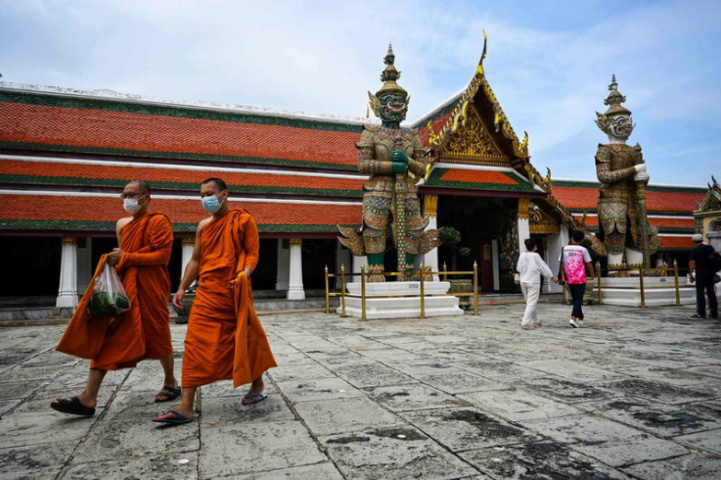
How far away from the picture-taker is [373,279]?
10664 mm

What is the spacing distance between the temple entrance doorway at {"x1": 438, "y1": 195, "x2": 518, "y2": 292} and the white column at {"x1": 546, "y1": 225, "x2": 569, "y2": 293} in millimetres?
1454

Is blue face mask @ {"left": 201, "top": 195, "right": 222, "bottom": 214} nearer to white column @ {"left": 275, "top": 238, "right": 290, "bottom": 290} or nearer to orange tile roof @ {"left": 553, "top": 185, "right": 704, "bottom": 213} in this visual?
white column @ {"left": 275, "top": 238, "right": 290, "bottom": 290}

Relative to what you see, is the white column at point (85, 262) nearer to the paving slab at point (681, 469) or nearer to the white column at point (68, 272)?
the white column at point (68, 272)

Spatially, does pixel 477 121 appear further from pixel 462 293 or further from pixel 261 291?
pixel 261 291

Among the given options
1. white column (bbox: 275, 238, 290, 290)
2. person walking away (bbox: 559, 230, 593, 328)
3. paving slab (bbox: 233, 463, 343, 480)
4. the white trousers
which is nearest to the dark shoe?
paving slab (bbox: 233, 463, 343, 480)

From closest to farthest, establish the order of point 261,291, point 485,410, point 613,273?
point 485,410, point 613,273, point 261,291

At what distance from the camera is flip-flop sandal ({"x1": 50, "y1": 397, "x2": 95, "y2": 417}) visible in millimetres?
3031

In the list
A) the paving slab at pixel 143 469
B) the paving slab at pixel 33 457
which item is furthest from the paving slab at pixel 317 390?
the paving slab at pixel 33 457

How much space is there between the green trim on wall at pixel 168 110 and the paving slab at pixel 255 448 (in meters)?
16.1

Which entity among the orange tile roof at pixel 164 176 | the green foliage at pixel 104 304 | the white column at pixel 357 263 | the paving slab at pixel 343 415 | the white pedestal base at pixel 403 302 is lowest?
the paving slab at pixel 343 415

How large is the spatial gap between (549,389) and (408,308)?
691 cm

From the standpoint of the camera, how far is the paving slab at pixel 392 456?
214 cm

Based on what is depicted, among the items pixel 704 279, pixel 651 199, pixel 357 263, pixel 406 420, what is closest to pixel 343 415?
pixel 406 420

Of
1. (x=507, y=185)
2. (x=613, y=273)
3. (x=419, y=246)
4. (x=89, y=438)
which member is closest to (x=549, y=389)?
(x=89, y=438)
